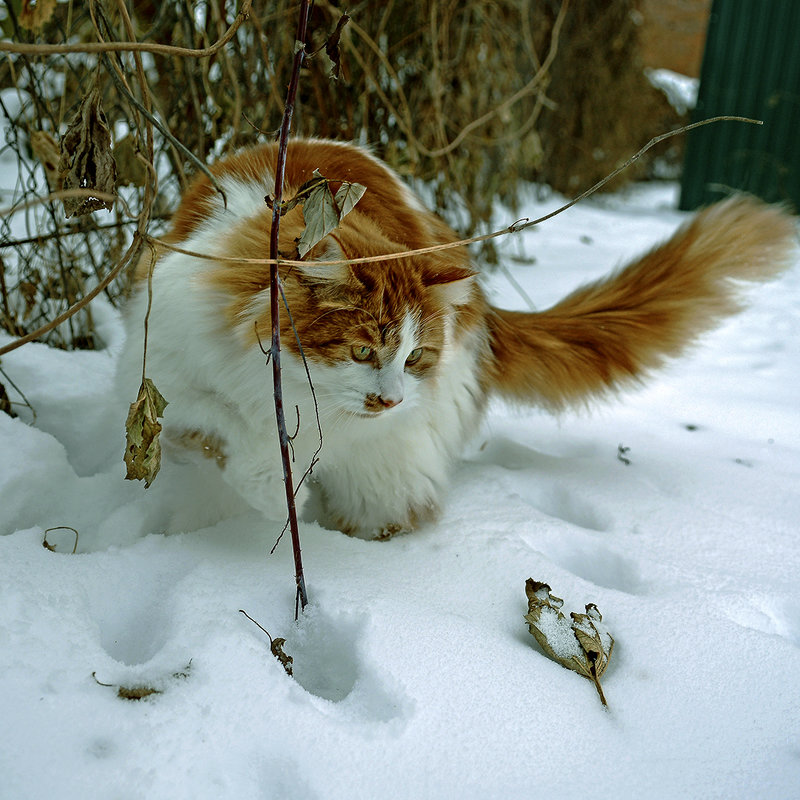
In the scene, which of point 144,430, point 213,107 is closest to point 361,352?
point 144,430

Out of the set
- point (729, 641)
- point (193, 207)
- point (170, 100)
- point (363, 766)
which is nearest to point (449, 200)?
point (170, 100)

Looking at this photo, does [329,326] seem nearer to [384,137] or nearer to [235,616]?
[235,616]

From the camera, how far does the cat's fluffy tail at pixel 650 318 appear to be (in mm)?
1816

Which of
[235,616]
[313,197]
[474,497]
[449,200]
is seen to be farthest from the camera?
[449,200]

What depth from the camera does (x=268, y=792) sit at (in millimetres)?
927

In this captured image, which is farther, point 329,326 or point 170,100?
point 170,100

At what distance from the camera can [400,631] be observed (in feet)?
3.93

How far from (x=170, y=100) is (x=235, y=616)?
1852 millimetres

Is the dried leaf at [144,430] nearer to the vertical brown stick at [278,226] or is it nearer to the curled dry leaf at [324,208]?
the vertical brown stick at [278,226]

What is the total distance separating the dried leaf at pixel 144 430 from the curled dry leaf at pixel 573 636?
0.68m

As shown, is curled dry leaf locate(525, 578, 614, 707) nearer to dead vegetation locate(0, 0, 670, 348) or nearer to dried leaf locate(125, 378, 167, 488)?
dried leaf locate(125, 378, 167, 488)

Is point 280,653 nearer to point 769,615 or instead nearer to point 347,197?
point 347,197

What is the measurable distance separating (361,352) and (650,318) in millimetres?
838

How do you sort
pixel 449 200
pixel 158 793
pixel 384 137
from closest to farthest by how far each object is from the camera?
pixel 158 793
pixel 384 137
pixel 449 200
